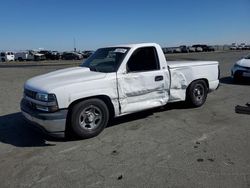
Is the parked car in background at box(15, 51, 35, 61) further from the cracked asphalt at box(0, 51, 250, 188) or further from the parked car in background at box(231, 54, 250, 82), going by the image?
the cracked asphalt at box(0, 51, 250, 188)

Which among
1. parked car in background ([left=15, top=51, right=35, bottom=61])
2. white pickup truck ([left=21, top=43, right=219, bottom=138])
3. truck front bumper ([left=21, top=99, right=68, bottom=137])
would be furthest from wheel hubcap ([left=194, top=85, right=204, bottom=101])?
parked car in background ([left=15, top=51, right=35, bottom=61])

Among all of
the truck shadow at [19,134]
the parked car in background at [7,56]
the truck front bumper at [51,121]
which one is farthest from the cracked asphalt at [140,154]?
the parked car in background at [7,56]

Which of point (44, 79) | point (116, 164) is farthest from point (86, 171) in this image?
point (44, 79)

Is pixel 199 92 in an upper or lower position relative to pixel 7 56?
lower

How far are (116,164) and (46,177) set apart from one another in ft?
3.26

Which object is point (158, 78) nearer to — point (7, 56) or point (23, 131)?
point (23, 131)

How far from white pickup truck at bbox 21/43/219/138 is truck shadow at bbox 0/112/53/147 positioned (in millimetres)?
409

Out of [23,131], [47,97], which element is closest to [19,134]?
[23,131]

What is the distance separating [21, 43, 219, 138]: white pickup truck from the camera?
4750mm

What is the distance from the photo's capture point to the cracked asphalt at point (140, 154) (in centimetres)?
355

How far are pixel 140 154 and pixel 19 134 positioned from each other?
263cm

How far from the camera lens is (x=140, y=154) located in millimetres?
4336

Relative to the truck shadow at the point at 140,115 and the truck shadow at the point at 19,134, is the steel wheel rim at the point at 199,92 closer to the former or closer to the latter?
the truck shadow at the point at 140,115

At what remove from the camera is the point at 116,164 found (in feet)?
13.2
